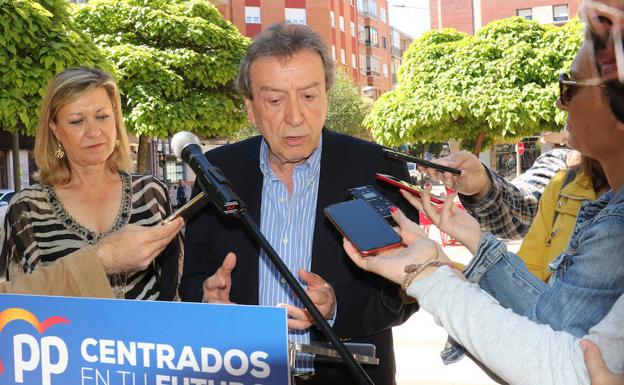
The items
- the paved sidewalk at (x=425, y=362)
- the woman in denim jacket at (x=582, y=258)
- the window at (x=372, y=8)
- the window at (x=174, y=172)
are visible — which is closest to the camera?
the woman in denim jacket at (x=582, y=258)

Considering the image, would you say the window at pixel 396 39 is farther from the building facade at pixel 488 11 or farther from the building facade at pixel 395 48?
the building facade at pixel 488 11

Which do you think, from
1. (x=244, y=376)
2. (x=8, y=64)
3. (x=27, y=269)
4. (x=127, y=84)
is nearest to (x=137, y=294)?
(x=27, y=269)

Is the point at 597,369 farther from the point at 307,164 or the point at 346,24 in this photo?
the point at 346,24

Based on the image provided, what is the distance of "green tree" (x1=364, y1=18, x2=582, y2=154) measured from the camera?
1627 cm

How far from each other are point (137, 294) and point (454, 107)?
15462mm

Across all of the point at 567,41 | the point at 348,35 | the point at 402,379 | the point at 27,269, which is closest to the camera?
the point at 27,269

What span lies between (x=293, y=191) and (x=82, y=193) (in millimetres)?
1022

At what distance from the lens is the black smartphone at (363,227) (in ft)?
4.41

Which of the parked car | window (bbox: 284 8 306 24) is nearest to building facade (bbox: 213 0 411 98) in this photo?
window (bbox: 284 8 306 24)

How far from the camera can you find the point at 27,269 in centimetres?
252

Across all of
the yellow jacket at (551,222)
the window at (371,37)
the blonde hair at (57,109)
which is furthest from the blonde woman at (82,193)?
the window at (371,37)

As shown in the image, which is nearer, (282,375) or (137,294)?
(282,375)

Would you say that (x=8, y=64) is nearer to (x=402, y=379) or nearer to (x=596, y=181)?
(x=402, y=379)

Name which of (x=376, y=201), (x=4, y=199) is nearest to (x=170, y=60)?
(x=4, y=199)
